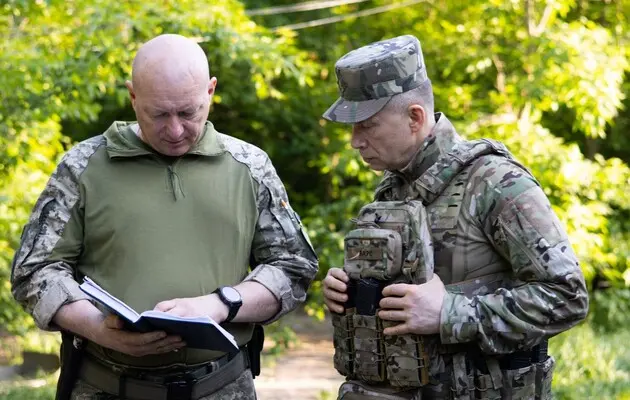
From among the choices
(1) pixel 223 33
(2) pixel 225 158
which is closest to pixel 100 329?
(2) pixel 225 158

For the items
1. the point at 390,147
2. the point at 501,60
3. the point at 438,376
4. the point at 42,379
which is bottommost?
the point at 42,379

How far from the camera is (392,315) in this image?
3047 millimetres

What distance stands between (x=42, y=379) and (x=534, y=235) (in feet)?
24.5

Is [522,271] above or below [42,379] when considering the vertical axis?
above

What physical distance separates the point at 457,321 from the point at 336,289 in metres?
0.43

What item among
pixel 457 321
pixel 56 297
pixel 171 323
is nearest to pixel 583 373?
pixel 457 321

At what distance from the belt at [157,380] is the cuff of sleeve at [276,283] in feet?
0.83

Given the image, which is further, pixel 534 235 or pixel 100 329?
pixel 100 329

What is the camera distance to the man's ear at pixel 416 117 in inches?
124

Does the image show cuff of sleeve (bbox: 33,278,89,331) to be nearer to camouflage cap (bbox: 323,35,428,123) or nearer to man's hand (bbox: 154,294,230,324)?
man's hand (bbox: 154,294,230,324)

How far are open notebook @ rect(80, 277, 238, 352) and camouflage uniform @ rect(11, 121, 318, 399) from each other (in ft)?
1.07

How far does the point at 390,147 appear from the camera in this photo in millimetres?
3166

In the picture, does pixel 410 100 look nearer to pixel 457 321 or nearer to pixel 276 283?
pixel 457 321

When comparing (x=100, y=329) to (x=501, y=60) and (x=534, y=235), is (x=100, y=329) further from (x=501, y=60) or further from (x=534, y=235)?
(x=501, y=60)
